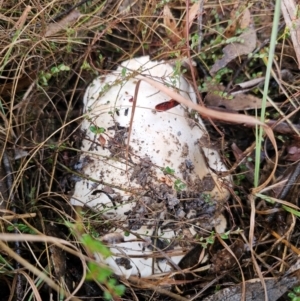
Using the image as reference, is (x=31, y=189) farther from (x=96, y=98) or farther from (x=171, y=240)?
(x=171, y=240)

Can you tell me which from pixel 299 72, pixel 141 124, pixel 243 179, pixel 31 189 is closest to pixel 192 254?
pixel 243 179

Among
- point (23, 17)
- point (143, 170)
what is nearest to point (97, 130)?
point (143, 170)

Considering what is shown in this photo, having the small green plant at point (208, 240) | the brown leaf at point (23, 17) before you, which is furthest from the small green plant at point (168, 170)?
the brown leaf at point (23, 17)

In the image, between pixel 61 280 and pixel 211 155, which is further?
pixel 211 155

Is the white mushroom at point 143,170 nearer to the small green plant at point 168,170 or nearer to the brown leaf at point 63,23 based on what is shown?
the small green plant at point 168,170

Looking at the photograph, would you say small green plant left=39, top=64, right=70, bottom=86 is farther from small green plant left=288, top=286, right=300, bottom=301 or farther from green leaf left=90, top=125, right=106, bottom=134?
small green plant left=288, top=286, right=300, bottom=301

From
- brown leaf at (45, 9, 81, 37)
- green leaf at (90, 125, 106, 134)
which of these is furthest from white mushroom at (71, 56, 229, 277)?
brown leaf at (45, 9, 81, 37)

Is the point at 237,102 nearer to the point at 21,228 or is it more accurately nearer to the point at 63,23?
the point at 63,23
